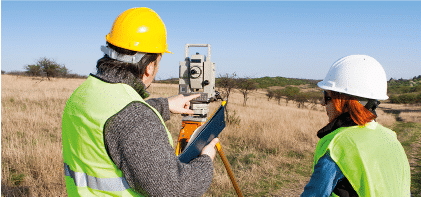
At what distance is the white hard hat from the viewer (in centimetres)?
143

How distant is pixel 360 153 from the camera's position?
117 cm

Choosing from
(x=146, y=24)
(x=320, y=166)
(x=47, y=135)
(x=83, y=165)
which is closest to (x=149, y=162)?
(x=83, y=165)

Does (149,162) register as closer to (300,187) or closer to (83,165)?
(83,165)

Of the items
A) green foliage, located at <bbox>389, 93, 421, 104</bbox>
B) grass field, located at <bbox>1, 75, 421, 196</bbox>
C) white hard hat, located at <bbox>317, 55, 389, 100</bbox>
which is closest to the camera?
white hard hat, located at <bbox>317, 55, 389, 100</bbox>

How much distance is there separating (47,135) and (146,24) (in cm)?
601

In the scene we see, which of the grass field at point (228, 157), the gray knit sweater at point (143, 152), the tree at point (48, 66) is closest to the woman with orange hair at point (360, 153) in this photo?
the gray knit sweater at point (143, 152)

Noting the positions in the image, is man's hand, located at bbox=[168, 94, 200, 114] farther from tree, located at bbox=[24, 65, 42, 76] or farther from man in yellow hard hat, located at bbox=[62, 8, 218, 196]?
tree, located at bbox=[24, 65, 42, 76]

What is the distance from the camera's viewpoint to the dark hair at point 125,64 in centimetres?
112

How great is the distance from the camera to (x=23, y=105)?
9.14 meters

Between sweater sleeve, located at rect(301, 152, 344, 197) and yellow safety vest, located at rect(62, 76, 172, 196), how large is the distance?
2.92 ft

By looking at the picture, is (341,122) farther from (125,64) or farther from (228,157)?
(228,157)

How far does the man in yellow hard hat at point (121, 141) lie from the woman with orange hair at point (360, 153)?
0.64 meters

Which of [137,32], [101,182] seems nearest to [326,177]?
[101,182]

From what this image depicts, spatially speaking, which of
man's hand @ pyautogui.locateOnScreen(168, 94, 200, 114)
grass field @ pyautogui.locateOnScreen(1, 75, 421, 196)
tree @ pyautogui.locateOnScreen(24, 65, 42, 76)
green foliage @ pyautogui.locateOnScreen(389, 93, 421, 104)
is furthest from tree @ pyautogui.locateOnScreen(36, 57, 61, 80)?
green foliage @ pyautogui.locateOnScreen(389, 93, 421, 104)
